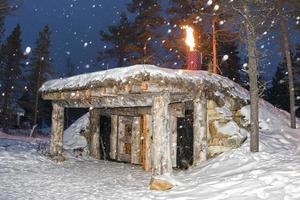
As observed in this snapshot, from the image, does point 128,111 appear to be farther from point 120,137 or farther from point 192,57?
point 192,57

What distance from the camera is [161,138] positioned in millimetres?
11531

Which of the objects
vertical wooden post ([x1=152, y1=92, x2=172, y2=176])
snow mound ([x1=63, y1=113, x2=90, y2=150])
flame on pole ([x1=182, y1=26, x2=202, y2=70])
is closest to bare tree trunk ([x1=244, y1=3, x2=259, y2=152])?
vertical wooden post ([x1=152, y1=92, x2=172, y2=176])

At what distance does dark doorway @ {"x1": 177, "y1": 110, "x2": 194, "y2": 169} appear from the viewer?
15.2m

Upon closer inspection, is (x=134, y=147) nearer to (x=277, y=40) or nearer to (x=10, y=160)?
(x=10, y=160)

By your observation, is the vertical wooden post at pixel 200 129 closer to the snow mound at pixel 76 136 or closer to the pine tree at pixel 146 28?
the snow mound at pixel 76 136

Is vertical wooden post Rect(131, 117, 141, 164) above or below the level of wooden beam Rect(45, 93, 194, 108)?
below

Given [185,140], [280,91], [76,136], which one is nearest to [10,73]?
[76,136]

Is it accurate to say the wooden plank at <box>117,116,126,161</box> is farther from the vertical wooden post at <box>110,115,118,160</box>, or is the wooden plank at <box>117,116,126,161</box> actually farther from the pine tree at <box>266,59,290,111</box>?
the pine tree at <box>266,59,290,111</box>

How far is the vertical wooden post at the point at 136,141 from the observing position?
1736 centimetres

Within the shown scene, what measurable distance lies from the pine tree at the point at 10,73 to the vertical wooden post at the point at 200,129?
29.3m

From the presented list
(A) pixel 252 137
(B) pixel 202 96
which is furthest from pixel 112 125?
(A) pixel 252 137

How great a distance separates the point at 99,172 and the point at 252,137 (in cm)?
553

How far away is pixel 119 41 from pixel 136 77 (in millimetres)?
19155

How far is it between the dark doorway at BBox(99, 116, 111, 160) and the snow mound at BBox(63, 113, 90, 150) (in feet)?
2.57
